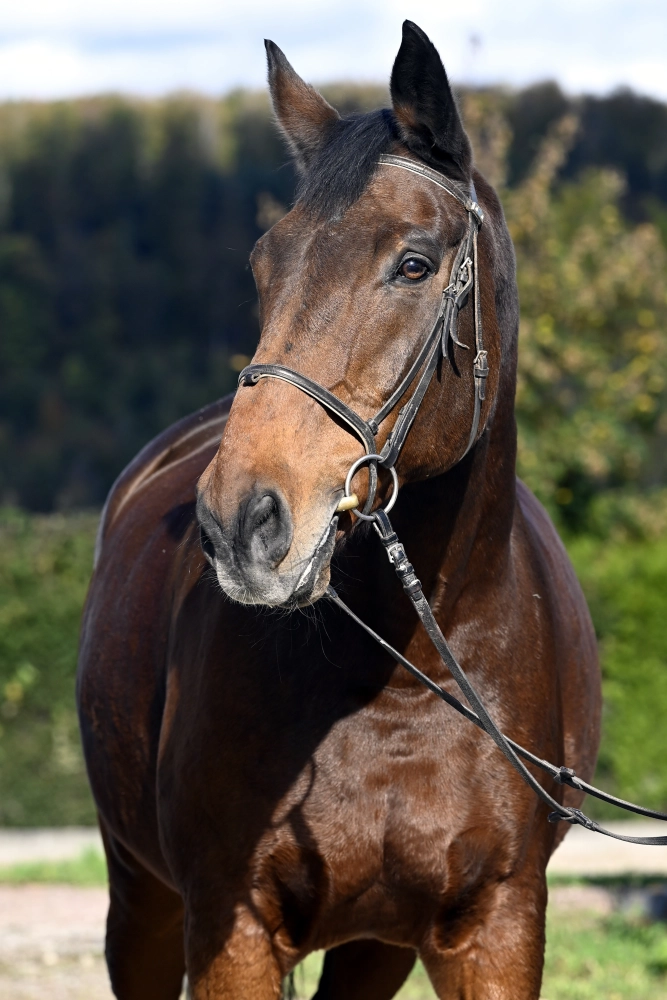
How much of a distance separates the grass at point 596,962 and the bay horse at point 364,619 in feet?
6.83

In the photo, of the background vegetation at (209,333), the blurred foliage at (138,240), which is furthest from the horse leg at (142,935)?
the blurred foliage at (138,240)

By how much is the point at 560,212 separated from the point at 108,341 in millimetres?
16198

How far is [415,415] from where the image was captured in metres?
2.45

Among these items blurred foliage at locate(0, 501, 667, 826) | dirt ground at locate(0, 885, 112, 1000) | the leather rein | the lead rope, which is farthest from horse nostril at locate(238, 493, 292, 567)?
blurred foliage at locate(0, 501, 667, 826)

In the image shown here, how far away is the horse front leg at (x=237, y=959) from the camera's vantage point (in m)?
2.77

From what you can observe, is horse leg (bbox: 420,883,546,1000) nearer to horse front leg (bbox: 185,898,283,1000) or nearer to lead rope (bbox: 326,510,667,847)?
lead rope (bbox: 326,510,667,847)

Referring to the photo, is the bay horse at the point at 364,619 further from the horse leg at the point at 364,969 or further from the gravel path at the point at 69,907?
the gravel path at the point at 69,907

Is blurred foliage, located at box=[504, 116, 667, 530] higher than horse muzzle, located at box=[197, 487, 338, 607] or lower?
lower

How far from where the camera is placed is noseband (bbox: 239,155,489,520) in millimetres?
2318

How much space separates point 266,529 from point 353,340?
42 cm

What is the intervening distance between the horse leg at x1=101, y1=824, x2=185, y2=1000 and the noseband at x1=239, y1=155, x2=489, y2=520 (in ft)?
6.62

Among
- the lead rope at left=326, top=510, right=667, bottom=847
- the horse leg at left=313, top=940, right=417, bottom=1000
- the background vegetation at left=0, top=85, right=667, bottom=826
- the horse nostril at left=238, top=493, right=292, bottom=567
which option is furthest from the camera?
the background vegetation at left=0, top=85, right=667, bottom=826

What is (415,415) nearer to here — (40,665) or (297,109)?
(297,109)

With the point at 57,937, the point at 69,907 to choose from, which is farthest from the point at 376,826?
the point at 69,907
